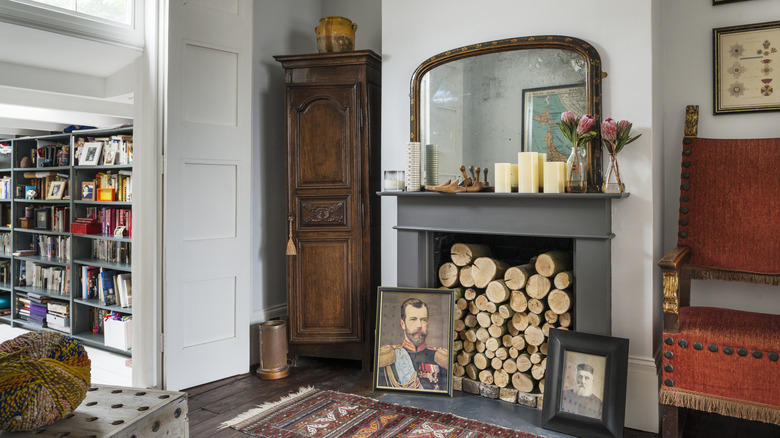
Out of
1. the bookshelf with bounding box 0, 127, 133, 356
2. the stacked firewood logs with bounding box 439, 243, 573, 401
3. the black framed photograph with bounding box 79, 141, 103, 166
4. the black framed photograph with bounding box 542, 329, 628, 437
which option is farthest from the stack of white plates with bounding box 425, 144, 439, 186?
the black framed photograph with bounding box 79, 141, 103, 166

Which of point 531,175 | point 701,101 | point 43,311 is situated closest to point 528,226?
point 531,175

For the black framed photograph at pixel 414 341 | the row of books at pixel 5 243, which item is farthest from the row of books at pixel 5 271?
the black framed photograph at pixel 414 341

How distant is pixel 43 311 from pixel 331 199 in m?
3.29

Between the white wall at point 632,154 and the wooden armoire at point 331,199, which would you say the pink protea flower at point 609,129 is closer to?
the white wall at point 632,154

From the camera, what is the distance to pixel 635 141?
252cm

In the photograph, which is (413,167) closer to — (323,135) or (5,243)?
(323,135)

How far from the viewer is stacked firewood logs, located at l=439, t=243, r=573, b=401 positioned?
106 inches

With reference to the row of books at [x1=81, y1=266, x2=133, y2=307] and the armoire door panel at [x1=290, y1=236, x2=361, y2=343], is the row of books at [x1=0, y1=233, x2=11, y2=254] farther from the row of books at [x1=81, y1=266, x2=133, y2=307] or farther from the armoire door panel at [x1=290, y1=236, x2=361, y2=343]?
the armoire door panel at [x1=290, y1=236, x2=361, y2=343]

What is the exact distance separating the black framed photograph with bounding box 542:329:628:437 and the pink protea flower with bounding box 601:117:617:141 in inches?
36.1

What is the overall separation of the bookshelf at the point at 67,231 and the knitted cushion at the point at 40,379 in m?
2.61

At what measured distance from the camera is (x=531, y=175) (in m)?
2.62

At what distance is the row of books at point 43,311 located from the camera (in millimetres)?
4617

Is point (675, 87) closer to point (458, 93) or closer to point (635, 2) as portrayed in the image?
point (635, 2)

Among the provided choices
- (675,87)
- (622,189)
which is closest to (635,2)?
(675,87)
